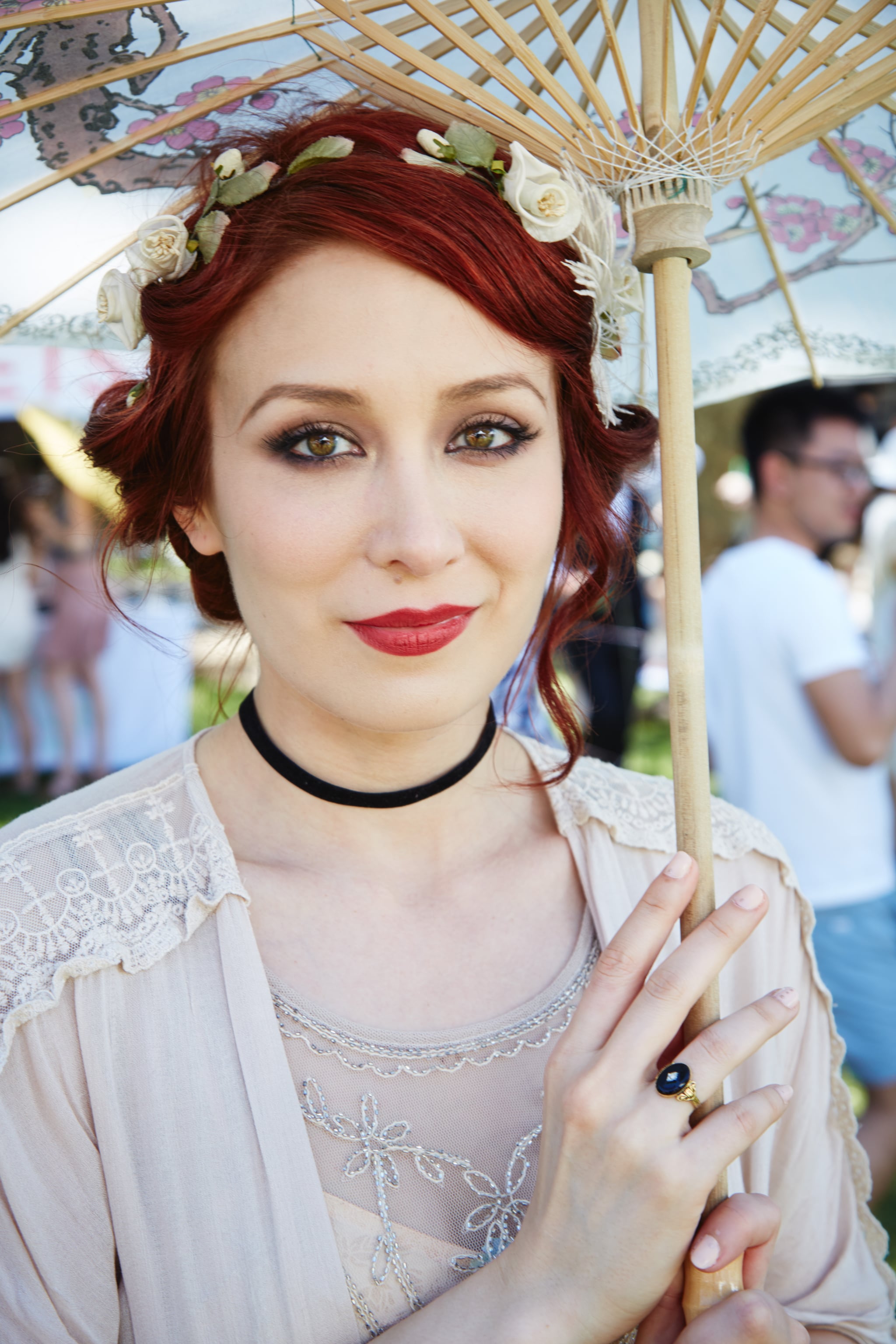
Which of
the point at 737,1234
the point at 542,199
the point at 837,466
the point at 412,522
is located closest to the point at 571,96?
the point at 542,199

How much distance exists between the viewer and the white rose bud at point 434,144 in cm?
146

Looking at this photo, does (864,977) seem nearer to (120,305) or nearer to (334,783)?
(334,783)

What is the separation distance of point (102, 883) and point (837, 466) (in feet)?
9.44

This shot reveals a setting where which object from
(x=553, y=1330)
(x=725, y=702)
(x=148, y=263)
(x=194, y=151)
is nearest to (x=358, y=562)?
(x=148, y=263)

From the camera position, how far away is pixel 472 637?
150 cm

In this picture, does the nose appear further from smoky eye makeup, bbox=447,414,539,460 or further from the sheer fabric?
the sheer fabric

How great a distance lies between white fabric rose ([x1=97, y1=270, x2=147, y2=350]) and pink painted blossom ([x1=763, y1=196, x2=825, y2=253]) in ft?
3.46

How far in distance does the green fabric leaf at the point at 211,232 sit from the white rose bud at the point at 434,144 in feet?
0.97

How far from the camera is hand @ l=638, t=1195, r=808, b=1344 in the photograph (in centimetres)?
119

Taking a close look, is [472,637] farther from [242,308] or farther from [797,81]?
Result: [797,81]

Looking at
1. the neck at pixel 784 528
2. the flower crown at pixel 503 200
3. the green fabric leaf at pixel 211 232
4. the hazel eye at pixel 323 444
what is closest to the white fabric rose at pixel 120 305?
the flower crown at pixel 503 200

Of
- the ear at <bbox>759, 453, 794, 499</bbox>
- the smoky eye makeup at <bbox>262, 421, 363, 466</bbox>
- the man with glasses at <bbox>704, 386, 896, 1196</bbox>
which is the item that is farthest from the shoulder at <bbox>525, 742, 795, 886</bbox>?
the ear at <bbox>759, 453, 794, 499</bbox>

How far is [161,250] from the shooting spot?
5.00 ft

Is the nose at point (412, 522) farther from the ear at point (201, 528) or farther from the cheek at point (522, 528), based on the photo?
the ear at point (201, 528)
